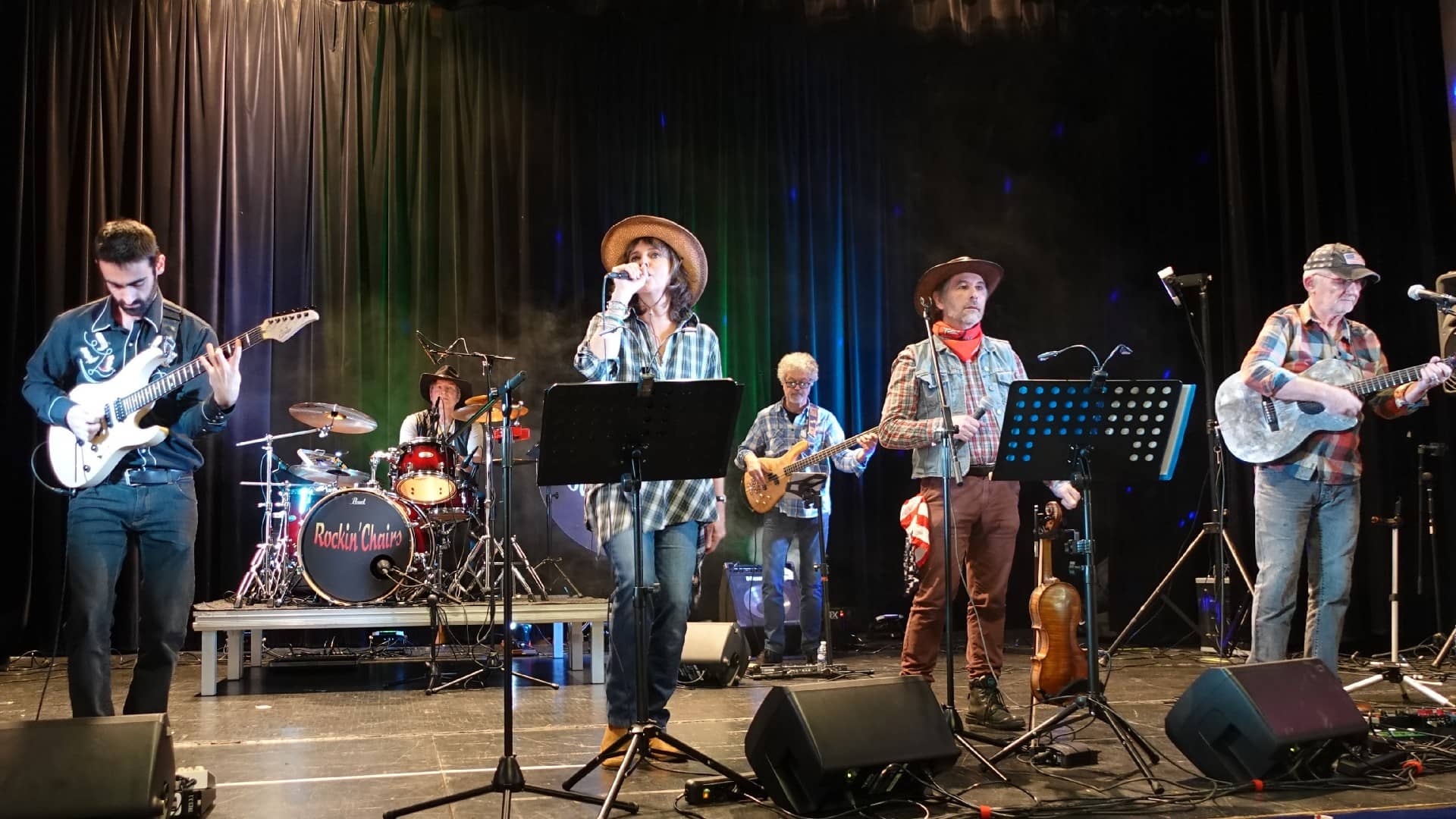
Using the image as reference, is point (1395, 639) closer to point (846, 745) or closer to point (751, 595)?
point (751, 595)

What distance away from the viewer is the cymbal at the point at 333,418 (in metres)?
7.47

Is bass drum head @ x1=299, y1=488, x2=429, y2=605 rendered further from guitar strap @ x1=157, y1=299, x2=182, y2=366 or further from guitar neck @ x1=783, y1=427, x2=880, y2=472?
guitar strap @ x1=157, y1=299, x2=182, y2=366

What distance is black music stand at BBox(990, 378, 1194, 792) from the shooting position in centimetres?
408

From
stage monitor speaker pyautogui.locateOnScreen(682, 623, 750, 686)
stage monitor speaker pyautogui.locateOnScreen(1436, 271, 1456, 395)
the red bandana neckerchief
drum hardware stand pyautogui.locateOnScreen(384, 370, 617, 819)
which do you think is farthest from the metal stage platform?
stage monitor speaker pyautogui.locateOnScreen(1436, 271, 1456, 395)

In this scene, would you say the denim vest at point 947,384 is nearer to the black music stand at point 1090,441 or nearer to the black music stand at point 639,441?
the black music stand at point 1090,441

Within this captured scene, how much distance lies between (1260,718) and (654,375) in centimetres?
234

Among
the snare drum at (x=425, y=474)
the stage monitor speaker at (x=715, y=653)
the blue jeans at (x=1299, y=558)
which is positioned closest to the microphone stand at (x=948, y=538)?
the blue jeans at (x=1299, y=558)

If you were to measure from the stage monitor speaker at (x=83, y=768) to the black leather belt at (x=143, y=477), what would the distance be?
95 centimetres

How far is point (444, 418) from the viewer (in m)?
8.16

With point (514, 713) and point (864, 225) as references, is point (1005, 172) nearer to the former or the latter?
point (864, 225)

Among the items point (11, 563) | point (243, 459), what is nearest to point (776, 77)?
point (243, 459)

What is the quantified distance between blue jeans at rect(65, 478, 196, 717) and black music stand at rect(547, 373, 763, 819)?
1.39 metres

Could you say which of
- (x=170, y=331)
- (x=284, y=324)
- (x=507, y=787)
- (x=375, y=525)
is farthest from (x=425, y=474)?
(x=507, y=787)

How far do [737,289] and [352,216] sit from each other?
9.90ft
